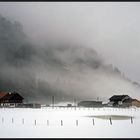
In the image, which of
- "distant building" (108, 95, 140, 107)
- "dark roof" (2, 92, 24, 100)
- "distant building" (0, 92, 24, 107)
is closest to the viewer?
"distant building" (0, 92, 24, 107)

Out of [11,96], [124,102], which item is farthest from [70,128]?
[124,102]

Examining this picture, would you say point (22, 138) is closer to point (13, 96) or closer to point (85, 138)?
point (85, 138)

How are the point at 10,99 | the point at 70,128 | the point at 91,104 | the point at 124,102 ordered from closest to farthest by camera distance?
the point at 70,128 < the point at 10,99 < the point at 124,102 < the point at 91,104

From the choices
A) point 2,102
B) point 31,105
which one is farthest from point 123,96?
point 2,102

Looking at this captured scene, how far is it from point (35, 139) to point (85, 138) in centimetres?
412

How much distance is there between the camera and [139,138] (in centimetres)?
2356

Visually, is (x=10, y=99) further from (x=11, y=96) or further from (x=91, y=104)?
(x=91, y=104)

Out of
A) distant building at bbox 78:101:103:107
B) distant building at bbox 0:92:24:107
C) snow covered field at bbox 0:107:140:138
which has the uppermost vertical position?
distant building at bbox 0:92:24:107

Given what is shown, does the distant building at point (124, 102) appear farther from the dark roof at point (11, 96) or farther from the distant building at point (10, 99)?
the dark roof at point (11, 96)

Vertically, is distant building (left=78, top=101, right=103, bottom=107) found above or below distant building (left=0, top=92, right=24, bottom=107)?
below

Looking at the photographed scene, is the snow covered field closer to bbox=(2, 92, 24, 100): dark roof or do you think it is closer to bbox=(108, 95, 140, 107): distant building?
bbox=(2, 92, 24, 100): dark roof

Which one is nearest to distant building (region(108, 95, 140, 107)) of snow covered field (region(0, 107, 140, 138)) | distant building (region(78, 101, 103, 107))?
distant building (region(78, 101, 103, 107))

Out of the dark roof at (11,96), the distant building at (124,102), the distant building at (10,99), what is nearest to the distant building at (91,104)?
the distant building at (124,102)

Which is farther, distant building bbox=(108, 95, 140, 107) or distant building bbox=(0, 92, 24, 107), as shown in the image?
distant building bbox=(108, 95, 140, 107)
